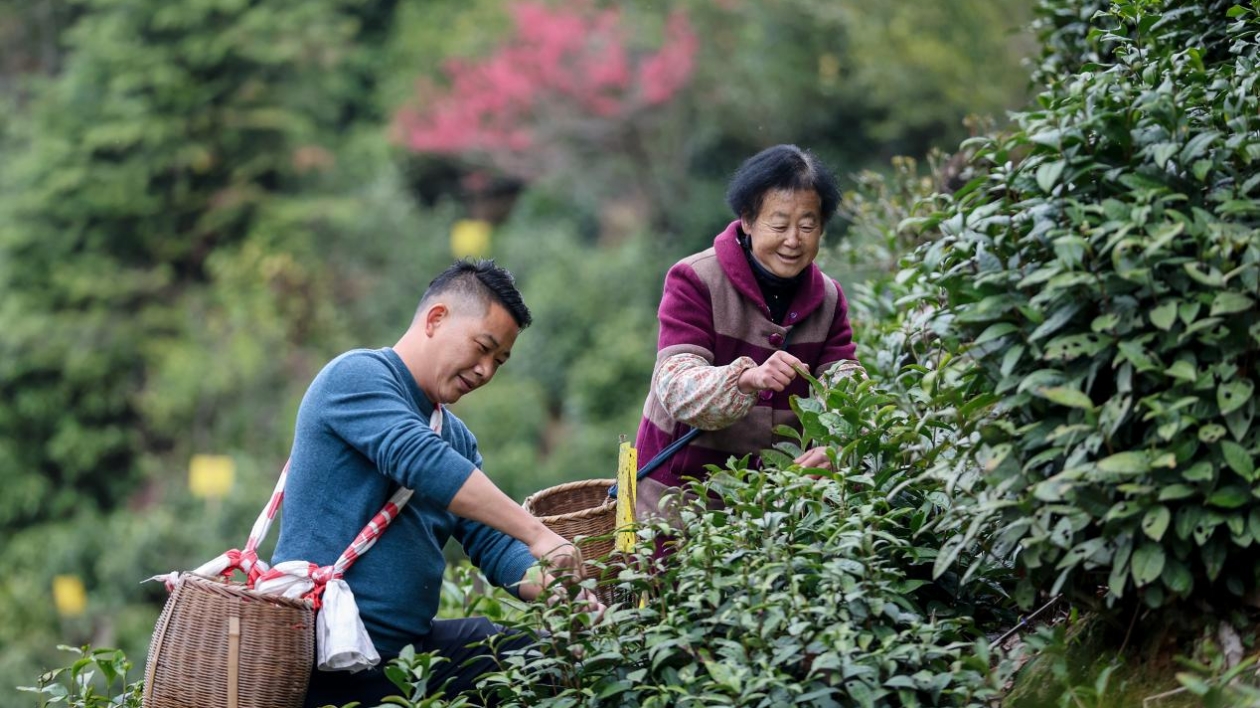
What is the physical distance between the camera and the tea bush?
247cm

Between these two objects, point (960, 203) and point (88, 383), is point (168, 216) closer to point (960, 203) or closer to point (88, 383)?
point (88, 383)

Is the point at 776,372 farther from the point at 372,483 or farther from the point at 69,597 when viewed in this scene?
the point at 69,597

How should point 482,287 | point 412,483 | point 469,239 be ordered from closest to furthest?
point 412,483
point 482,287
point 469,239

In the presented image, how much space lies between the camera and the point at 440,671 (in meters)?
3.17

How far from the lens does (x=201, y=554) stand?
1127cm

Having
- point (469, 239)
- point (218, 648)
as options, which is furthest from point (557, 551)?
point (469, 239)

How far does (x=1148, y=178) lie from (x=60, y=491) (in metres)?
13.2

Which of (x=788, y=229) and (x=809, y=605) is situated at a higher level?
(x=788, y=229)

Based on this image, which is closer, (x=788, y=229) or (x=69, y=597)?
(x=788, y=229)

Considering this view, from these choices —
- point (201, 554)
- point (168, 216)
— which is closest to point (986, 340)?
point (201, 554)

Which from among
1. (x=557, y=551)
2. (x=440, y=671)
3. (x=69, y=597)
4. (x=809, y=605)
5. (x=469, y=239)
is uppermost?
(x=469, y=239)

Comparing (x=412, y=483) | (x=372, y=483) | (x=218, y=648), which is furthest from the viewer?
(x=372, y=483)

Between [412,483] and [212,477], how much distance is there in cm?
1005

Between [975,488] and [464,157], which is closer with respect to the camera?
[975,488]
